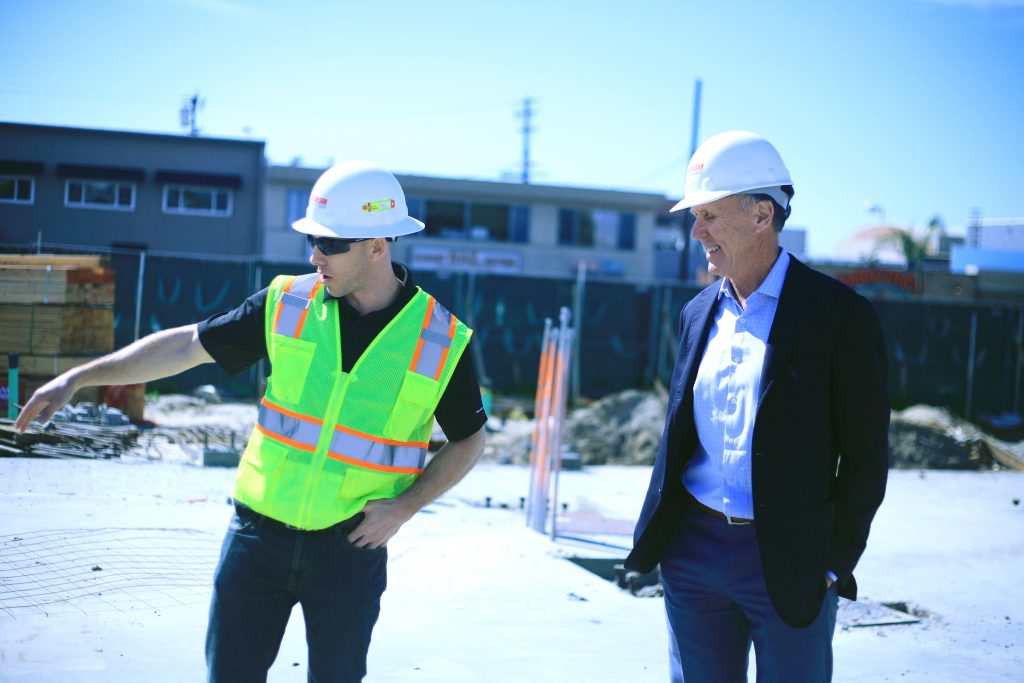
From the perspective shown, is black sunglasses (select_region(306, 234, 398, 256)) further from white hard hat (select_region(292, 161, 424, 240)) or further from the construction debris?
the construction debris

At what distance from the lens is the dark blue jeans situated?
296 centimetres

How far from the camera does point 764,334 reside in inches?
120

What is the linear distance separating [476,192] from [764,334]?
31139 millimetres

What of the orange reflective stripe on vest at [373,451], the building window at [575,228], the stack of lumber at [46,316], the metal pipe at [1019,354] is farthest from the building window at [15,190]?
the metal pipe at [1019,354]

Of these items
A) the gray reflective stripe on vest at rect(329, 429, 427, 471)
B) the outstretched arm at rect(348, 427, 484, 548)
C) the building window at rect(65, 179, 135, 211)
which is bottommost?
the outstretched arm at rect(348, 427, 484, 548)

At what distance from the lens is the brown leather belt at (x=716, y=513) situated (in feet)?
9.76

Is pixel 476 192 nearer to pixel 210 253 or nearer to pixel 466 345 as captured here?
pixel 210 253

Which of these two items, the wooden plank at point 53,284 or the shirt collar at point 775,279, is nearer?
the shirt collar at point 775,279

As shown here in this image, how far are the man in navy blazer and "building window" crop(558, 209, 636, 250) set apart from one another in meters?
31.9

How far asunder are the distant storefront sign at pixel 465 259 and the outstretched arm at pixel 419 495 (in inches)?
1138

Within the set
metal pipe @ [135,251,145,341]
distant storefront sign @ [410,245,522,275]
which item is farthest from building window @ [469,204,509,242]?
metal pipe @ [135,251,145,341]

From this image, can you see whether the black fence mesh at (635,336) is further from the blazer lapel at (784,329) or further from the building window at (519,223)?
the blazer lapel at (784,329)

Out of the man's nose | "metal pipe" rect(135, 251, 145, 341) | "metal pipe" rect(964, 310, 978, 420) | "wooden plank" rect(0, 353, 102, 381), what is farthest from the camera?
"metal pipe" rect(964, 310, 978, 420)

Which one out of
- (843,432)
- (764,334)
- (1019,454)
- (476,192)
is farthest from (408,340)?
(476,192)
